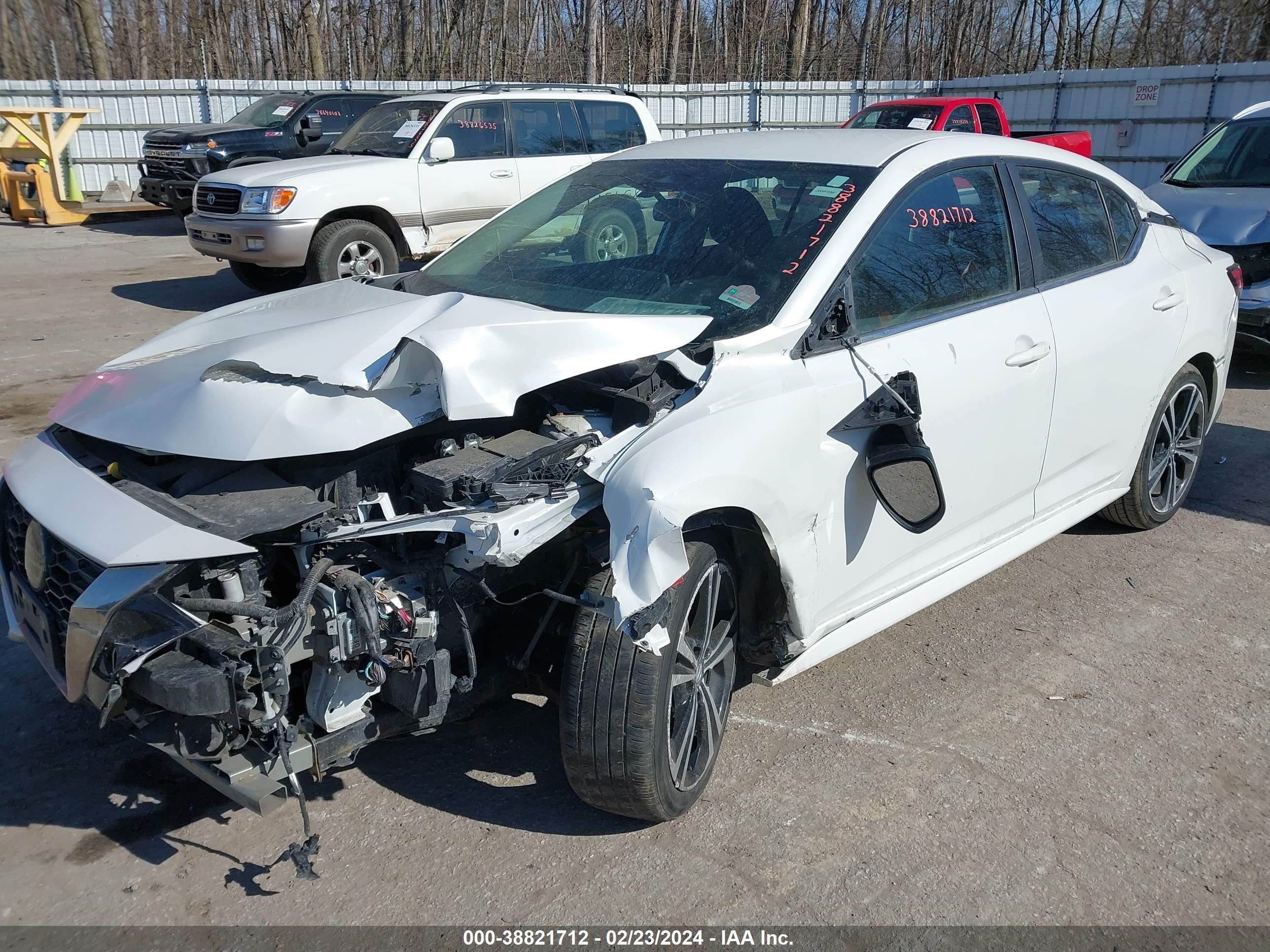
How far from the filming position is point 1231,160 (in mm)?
8711

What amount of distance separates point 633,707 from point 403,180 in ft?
28.3

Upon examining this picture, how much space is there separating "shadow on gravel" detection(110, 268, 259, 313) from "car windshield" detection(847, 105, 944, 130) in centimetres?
815

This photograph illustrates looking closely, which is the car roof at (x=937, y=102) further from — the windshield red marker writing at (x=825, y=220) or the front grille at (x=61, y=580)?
the front grille at (x=61, y=580)

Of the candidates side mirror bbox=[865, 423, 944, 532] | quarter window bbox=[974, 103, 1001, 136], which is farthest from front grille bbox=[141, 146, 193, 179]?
side mirror bbox=[865, 423, 944, 532]

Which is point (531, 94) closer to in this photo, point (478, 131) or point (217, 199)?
point (478, 131)

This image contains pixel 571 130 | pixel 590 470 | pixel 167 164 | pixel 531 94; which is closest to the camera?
→ pixel 590 470

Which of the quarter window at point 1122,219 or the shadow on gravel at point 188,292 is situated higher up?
the quarter window at point 1122,219

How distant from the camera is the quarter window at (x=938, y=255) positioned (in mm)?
3482

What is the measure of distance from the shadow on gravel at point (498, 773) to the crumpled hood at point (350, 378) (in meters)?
1.13

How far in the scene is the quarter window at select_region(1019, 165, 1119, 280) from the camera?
163 inches

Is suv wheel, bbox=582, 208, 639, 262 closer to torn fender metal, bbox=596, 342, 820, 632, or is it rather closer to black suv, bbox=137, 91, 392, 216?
torn fender metal, bbox=596, 342, 820, 632

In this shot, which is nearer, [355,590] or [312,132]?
[355,590]

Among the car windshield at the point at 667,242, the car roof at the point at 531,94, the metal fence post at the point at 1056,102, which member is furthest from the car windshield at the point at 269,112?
the car windshield at the point at 667,242

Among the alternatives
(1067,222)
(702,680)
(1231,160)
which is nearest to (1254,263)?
(1231,160)
